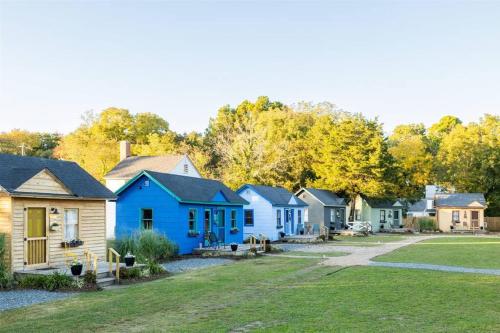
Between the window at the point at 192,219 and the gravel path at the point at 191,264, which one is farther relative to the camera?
the window at the point at 192,219

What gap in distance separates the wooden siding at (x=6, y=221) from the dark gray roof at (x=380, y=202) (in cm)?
4697

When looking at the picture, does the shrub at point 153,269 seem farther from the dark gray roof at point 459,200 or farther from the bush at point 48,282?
the dark gray roof at point 459,200

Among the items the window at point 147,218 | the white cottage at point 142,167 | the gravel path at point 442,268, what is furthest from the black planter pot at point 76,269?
the white cottage at point 142,167

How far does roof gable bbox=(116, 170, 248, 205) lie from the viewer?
89.2ft

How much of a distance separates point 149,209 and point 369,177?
3285 cm

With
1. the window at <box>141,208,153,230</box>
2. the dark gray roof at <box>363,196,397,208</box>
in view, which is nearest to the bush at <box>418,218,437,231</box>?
the dark gray roof at <box>363,196,397,208</box>

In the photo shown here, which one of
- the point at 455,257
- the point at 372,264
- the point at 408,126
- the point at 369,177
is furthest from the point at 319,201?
the point at 408,126

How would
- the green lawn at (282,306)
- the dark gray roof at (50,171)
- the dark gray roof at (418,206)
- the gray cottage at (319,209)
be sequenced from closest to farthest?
the green lawn at (282,306)
the dark gray roof at (50,171)
the gray cottage at (319,209)
the dark gray roof at (418,206)

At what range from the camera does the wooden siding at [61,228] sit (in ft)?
55.9

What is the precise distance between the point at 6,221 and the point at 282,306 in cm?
983

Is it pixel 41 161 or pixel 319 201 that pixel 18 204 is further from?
pixel 319 201

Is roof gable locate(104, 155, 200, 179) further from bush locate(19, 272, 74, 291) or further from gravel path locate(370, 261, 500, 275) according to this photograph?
bush locate(19, 272, 74, 291)

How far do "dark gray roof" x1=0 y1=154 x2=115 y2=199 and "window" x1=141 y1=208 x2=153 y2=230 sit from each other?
6.28 meters

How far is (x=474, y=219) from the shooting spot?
5878 centimetres
